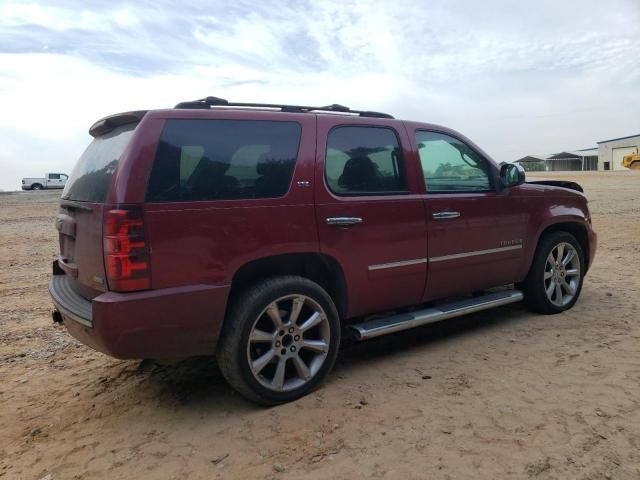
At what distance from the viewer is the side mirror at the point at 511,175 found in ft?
14.9

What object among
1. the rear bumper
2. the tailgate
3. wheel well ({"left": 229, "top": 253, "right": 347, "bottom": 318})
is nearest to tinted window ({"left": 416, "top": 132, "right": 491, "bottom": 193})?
wheel well ({"left": 229, "top": 253, "right": 347, "bottom": 318})

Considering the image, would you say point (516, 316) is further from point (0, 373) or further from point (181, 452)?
point (0, 373)

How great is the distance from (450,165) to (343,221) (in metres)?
1.39

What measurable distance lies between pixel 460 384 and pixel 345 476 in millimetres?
1310

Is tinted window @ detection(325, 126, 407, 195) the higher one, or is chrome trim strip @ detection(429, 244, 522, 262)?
tinted window @ detection(325, 126, 407, 195)

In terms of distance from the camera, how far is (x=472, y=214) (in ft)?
14.2

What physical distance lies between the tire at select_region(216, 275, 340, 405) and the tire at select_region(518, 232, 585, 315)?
2.43m

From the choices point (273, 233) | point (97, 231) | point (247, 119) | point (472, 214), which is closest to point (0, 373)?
point (97, 231)

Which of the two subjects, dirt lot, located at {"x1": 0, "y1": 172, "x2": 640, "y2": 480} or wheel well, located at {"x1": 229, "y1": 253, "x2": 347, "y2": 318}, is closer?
dirt lot, located at {"x1": 0, "y1": 172, "x2": 640, "y2": 480}

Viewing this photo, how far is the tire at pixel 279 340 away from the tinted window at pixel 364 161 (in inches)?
31.9

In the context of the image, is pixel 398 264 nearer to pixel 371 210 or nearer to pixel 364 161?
pixel 371 210

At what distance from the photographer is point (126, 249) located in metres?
2.81

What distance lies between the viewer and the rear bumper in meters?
2.82

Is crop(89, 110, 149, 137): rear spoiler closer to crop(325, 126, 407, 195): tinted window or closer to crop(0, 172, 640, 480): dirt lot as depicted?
crop(325, 126, 407, 195): tinted window
